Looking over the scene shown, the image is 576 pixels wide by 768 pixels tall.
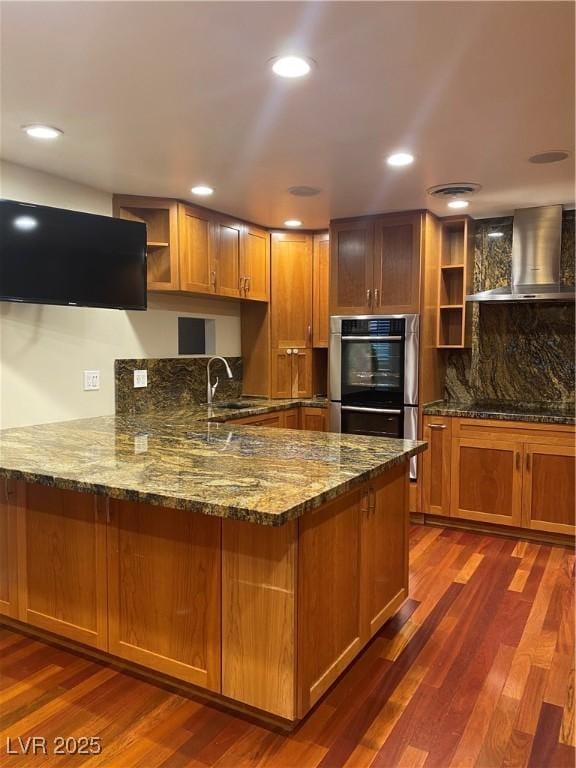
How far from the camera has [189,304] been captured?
4.35 meters

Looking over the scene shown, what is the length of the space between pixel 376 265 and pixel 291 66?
2.34 meters

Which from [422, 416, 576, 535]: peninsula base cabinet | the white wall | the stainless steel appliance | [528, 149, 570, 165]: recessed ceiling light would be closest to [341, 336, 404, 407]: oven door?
the stainless steel appliance

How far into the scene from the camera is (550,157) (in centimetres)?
289

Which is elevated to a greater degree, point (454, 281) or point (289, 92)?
point (289, 92)

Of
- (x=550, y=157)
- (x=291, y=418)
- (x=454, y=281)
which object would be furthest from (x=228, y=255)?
(x=550, y=157)

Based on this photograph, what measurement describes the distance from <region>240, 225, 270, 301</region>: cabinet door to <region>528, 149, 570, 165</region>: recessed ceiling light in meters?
2.20

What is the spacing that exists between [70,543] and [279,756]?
1.13m

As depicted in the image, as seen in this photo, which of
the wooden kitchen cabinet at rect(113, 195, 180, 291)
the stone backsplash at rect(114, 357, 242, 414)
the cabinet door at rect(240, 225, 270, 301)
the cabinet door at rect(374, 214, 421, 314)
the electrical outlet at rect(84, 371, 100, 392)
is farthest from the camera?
the cabinet door at rect(240, 225, 270, 301)

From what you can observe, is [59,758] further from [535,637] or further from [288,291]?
[288,291]

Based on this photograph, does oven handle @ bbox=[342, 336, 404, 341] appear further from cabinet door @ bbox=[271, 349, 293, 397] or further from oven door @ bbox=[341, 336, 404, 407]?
cabinet door @ bbox=[271, 349, 293, 397]

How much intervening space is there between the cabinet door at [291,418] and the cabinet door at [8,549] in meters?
2.35

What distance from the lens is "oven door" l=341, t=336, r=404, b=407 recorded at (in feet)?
13.8

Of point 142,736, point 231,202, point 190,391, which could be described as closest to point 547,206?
point 231,202

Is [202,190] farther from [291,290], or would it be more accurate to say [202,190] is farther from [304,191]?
[291,290]
